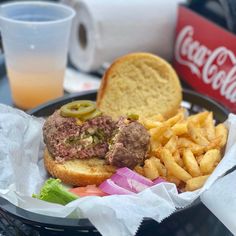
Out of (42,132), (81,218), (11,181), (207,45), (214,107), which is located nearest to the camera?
(81,218)

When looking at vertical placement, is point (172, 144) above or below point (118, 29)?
above

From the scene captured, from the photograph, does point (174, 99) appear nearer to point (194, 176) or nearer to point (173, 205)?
point (194, 176)

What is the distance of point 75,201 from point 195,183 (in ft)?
0.73

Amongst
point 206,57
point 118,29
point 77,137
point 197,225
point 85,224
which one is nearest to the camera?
point 85,224

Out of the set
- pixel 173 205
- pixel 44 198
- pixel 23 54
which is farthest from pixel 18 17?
pixel 173 205

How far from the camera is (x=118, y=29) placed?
1.63 metres

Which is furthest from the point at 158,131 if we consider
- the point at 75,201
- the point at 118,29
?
the point at 118,29

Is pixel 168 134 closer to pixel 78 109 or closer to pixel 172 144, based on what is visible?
pixel 172 144

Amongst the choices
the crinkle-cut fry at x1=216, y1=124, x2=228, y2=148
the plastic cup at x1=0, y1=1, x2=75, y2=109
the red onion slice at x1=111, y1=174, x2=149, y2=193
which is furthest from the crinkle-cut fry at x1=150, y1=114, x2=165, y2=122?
the plastic cup at x1=0, y1=1, x2=75, y2=109

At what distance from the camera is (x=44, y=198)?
84cm

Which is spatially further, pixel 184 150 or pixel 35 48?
pixel 35 48

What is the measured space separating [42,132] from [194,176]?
30 centimetres

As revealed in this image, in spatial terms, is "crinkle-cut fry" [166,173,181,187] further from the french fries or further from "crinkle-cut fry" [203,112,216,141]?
"crinkle-cut fry" [203,112,216,141]

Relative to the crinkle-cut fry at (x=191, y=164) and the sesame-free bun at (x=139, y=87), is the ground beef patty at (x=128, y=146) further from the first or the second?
the sesame-free bun at (x=139, y=87)
